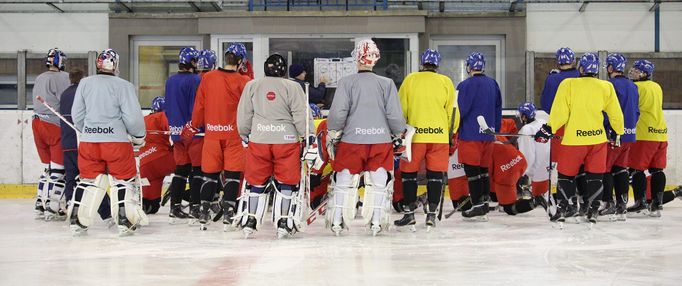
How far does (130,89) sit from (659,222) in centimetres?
477

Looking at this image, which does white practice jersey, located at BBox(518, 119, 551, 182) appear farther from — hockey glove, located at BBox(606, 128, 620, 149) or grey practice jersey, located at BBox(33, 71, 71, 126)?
grey practice jersey, located at BBox(33, 71, 71, 126)

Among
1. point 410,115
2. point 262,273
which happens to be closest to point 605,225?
point 410,115

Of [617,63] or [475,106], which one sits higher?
[617,63]

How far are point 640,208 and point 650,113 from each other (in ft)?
2.96

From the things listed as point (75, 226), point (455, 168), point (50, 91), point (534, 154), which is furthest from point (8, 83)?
point (534, 154)

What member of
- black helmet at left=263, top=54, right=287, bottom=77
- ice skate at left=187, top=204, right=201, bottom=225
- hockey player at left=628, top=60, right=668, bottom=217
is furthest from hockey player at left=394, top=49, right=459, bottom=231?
hockey player at left=628, top=60, right=668, bottom=217

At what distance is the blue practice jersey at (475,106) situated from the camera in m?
9.37

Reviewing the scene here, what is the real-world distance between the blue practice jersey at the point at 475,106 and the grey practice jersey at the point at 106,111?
2.95 m

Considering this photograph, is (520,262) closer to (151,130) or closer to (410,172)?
(410,172)

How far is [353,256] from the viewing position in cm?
685

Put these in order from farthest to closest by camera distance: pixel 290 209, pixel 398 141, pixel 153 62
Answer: pixel 153 62 → pixel 398 141 → pixel 290 209

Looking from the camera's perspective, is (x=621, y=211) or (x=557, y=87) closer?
(x=621, y=211)

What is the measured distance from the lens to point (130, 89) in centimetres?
815

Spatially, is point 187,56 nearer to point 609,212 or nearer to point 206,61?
point 206,61
